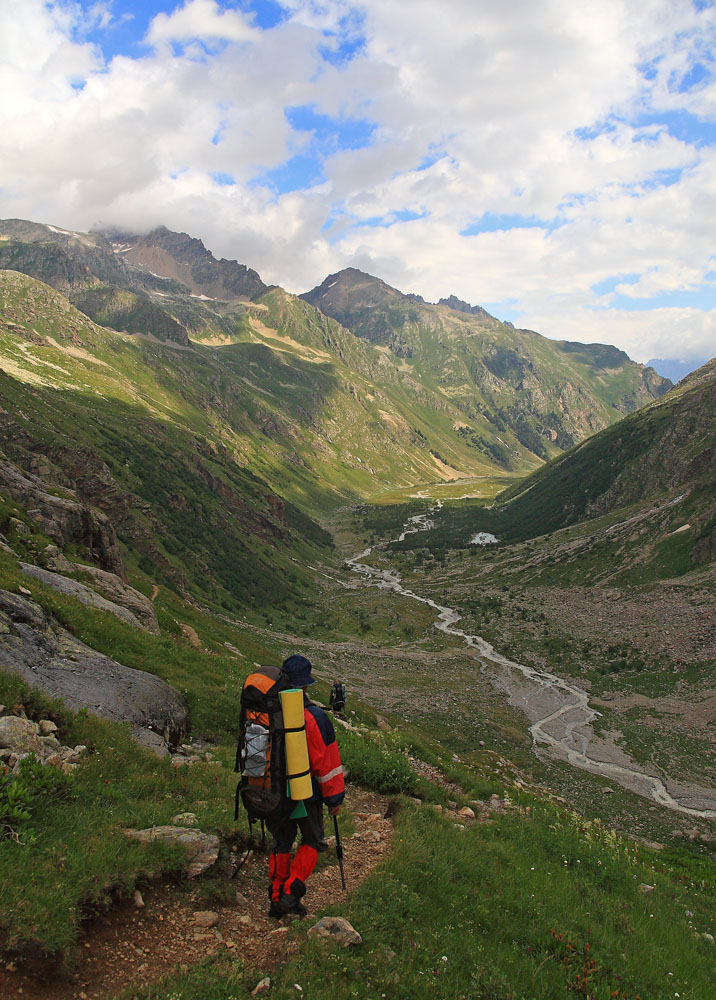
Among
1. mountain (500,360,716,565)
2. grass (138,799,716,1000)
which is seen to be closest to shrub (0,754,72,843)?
→ grass (138,799,716,1000)

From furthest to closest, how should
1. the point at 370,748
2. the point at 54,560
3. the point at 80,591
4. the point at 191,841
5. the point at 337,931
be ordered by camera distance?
1. the point at 54,560
2. the point at 80,591
3. the point at 370,748
4. the point at 191,841
5. the point at 337,931

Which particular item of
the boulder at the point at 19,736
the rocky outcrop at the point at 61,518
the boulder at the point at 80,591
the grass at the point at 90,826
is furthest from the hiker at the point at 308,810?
the rocky outcrop at the point at 61,518

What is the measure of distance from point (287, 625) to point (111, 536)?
4909cm

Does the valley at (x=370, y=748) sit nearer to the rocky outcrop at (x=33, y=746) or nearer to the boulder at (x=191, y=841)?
the rocky outcrop at (x=33, y=746)

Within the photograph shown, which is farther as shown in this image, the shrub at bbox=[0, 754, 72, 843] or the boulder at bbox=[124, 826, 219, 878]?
the boulder at bbox=[124, 826, 219, 878]

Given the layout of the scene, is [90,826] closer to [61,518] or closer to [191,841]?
[191,841]

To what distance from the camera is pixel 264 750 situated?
7.94 meters

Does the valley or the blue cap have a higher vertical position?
the blue cap

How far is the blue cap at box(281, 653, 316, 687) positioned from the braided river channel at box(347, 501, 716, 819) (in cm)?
4061

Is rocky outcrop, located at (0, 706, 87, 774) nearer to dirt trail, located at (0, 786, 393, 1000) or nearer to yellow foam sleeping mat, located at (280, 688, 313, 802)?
dirt trail, located at (0, 786, 393, 1000)

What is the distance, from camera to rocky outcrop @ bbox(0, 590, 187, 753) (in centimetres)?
1205

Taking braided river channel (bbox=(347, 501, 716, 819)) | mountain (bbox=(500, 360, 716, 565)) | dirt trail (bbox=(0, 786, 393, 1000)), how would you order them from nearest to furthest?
dirt trail (bbox=(0, 786, 393, 1000)), braided river channel (bbox=(347, 501, 716, 819)), mountain (bbox=(500, 360, 716, 565))

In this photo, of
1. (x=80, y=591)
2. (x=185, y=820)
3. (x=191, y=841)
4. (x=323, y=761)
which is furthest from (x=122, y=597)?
(x=323, y=761)

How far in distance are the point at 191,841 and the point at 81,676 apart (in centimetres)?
637
